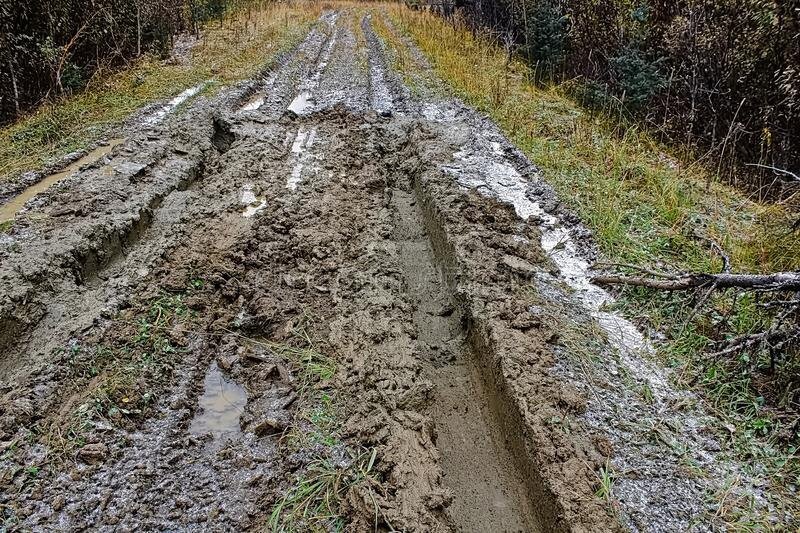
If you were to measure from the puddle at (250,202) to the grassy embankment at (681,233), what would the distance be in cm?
301

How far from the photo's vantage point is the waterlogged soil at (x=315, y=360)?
2.44m

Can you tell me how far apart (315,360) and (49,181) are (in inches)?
170

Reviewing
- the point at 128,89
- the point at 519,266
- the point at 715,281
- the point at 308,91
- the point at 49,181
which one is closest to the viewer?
the point at 715,281

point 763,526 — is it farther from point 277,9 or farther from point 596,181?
point 277,9

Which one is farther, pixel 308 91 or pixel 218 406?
pixel 308 91

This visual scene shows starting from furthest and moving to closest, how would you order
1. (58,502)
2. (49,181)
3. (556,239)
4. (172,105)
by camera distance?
1. (172,105)
2. (49,181)
3. (556,239)
4. (58,502)

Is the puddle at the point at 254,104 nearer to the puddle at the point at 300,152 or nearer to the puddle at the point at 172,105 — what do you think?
the puddle at the point at 172,105

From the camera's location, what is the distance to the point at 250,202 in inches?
205

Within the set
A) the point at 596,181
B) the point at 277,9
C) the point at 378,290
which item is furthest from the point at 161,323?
the point at 277,9

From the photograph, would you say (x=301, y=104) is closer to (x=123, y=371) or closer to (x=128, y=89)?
(x=128, y=89)

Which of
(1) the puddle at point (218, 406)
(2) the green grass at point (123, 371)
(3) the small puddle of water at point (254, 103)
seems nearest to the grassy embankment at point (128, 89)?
(3) the small puddle of water at point (254, 103)

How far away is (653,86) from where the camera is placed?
22.4 ft

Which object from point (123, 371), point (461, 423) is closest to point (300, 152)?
point (123, 371)

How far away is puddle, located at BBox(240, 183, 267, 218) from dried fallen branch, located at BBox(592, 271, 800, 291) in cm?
319
